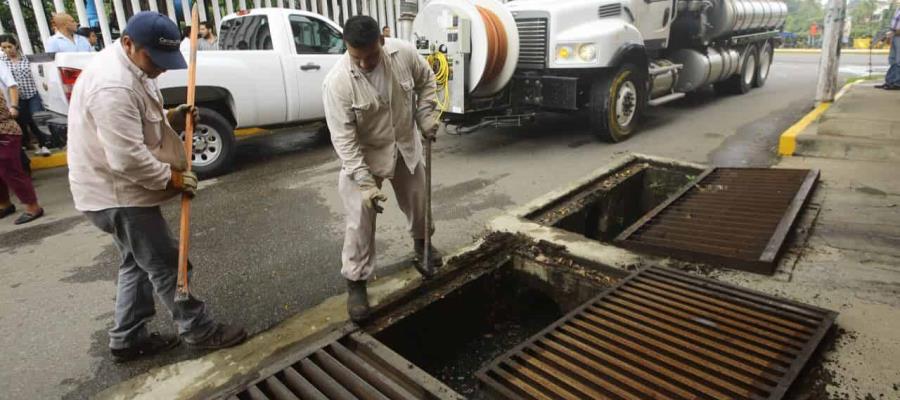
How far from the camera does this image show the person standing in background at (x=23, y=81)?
22.5 feet

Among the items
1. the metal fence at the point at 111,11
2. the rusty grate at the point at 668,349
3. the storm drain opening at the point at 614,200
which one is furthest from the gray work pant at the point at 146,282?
the metal fence at the point at 111,11

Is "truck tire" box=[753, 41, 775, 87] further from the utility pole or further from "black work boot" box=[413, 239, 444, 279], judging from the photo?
"black work boot" box=[413, 239, 444, 279]

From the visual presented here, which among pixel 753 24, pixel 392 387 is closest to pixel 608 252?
pixel 392 387

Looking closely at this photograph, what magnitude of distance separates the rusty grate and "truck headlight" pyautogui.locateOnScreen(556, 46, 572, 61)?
162 inches

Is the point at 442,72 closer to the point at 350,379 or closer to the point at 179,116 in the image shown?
the point at 179,116

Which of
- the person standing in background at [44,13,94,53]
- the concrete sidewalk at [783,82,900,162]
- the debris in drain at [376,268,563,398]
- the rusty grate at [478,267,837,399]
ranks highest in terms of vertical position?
the person standing in background at [44,13,94,53]

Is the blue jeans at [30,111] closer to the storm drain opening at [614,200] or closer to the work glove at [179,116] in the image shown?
the work glove at [179,116]

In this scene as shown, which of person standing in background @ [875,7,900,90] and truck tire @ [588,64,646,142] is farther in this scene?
Answer: person standing in background @ [875,7,900,90]

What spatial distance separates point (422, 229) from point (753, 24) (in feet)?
32.8

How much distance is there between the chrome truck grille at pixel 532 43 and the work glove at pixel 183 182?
16.0 ft

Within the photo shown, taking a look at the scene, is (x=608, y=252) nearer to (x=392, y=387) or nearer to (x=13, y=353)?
(x=392, y=387)

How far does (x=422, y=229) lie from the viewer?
3.49 meters

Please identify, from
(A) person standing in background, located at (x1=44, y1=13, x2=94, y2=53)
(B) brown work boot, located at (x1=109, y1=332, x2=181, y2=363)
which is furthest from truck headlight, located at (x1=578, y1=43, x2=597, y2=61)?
(A) person standing in background, located at (x1=44, y1=13, x2=94, y2=53)

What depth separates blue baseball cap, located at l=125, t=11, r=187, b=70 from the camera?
2388mm
